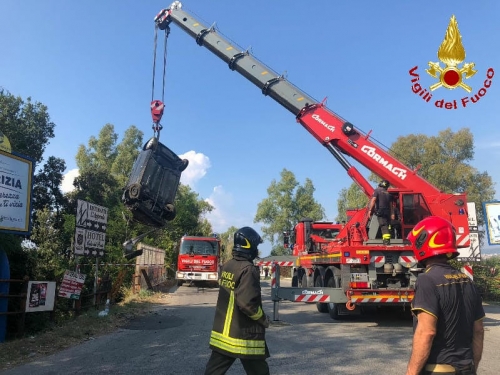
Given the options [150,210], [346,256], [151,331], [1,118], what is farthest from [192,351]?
[1,118]

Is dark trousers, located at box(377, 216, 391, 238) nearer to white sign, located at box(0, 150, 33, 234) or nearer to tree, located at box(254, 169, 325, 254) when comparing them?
white sign, located at box(0, 150, 33, 234)

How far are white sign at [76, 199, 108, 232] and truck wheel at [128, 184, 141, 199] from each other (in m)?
2.61

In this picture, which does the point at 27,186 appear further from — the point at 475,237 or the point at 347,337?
the point at 475,237

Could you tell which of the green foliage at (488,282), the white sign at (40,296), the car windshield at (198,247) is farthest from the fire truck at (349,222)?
the car windshield at (198,247)

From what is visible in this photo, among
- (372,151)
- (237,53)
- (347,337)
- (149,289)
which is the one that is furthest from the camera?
(149,289)

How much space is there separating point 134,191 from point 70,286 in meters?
3.12

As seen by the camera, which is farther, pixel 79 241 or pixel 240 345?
pixel 79 241

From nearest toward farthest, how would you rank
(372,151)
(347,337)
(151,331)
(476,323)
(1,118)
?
(476,323) → (347,337) → (151,331) → (372,151) → (1,118)

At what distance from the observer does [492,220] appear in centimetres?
1833

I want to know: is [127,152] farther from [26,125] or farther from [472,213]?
[472,213]

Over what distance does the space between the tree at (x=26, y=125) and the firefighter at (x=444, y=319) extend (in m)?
30.7

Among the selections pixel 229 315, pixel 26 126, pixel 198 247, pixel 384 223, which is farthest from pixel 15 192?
pixel 26 126

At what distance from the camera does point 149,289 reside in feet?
62.2

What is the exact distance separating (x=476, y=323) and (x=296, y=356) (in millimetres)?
4599
